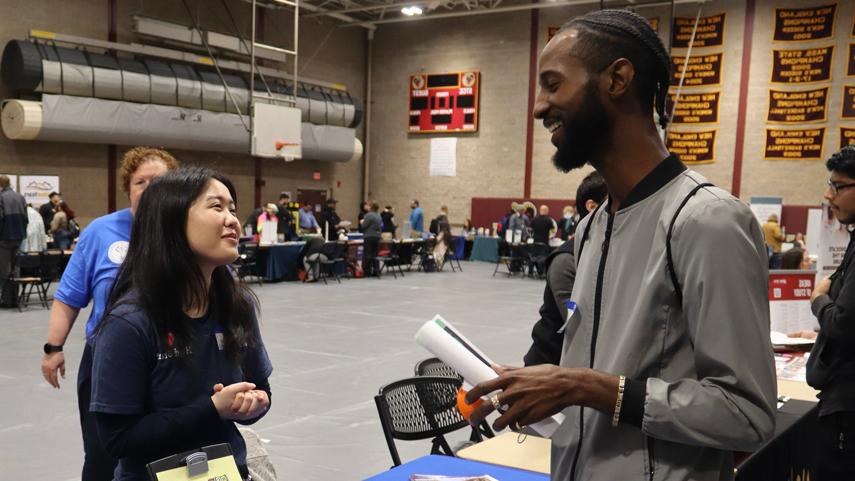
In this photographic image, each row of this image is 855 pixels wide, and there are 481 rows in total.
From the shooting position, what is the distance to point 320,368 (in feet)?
21.7

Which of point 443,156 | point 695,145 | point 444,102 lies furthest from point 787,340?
point 444,102

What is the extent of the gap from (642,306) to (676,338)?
0.23 feet

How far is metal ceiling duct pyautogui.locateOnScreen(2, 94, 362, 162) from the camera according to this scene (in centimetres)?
1345

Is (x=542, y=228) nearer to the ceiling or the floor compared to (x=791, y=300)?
nearer to the floor

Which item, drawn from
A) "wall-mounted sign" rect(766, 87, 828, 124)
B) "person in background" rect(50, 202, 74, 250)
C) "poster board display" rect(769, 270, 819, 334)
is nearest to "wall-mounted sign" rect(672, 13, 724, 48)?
"wall-mounted sign" rect(766, 87, 828, 124)

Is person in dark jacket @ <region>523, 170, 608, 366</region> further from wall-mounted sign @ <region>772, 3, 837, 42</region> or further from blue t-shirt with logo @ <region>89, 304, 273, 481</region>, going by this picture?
wall-mounted sign @ <region>772, 3, 837, 42</region>

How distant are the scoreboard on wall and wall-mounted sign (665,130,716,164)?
5680 millimetres

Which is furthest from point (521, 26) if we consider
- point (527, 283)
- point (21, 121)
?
point (21, 121)

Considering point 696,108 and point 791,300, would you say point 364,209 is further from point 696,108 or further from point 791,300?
point 791,300

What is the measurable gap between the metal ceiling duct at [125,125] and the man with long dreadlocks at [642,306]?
14.5m

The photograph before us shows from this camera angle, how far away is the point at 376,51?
22219 millimetres

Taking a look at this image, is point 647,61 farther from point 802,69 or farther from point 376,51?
point 376,51

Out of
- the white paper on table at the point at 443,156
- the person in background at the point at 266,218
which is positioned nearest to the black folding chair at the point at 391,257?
the person in background at the point at 266,218

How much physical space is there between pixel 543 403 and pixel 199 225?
3.91ft
